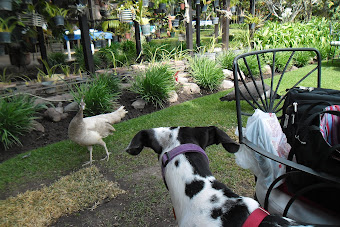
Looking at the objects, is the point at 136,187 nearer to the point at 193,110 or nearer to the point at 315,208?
the point at 315,208

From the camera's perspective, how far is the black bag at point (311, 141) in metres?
1.13

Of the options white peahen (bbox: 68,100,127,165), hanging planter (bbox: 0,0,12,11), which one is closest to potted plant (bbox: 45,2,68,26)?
hanging planter (bbox: 0,0,12,11)

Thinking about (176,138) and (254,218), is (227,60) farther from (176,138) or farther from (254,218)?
(254,218)

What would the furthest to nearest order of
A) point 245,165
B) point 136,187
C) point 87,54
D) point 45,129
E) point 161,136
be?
point 87,54
point 45,129
point 136,187
point 245,165
point 161,136

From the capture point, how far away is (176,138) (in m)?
1.47

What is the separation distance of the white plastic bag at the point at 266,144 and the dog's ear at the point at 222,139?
0.68 ft

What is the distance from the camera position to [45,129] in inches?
167

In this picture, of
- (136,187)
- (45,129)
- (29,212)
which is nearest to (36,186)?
(29,212)

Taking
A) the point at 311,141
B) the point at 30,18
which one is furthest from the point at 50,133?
the point at 311,141

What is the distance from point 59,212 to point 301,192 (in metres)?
2.14

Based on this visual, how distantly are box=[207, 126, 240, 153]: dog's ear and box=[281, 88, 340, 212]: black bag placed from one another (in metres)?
0.30

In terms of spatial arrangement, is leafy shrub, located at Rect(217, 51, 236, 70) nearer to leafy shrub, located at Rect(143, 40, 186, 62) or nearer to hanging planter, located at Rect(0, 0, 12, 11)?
leafy shrub, located at Rect(143, 40, 186, 62)

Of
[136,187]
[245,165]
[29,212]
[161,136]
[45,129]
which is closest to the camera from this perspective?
[161,136]

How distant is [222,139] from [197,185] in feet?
1.13
